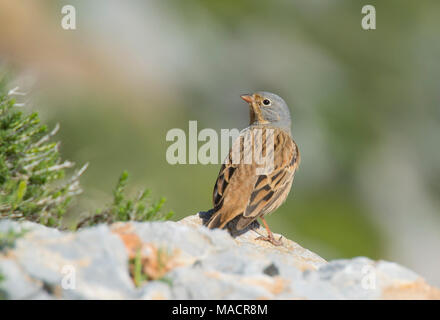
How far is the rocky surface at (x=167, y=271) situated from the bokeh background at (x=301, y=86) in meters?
6.85

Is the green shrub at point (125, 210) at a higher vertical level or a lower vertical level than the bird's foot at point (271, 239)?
higher

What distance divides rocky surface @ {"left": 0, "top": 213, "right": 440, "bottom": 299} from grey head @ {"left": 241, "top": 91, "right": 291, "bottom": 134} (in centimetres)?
325

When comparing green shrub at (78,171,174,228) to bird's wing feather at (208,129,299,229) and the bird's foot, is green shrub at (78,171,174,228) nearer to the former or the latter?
bird's wing feather at (208,129,299,229)

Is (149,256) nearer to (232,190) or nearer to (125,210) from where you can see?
(125,210)

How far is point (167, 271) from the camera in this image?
12.0ft

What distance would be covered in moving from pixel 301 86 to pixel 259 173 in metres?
8.33

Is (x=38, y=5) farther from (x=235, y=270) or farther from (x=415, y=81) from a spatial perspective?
(x=235, y=270)

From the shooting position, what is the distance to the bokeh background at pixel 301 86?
11.8 m

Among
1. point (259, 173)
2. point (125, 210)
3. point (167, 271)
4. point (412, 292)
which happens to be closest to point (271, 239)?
point (259, 173)

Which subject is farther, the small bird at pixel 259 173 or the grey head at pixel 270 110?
the grey head at pixel 270 110

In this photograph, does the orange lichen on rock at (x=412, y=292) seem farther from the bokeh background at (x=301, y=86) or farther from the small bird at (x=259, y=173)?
the bokeh background at (x=301, y=86)

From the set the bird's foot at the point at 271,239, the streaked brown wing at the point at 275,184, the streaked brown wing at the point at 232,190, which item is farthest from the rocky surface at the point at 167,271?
the bird's foot at the point at 271,239

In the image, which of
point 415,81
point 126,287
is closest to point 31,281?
point 126,287

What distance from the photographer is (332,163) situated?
42.0 ft
